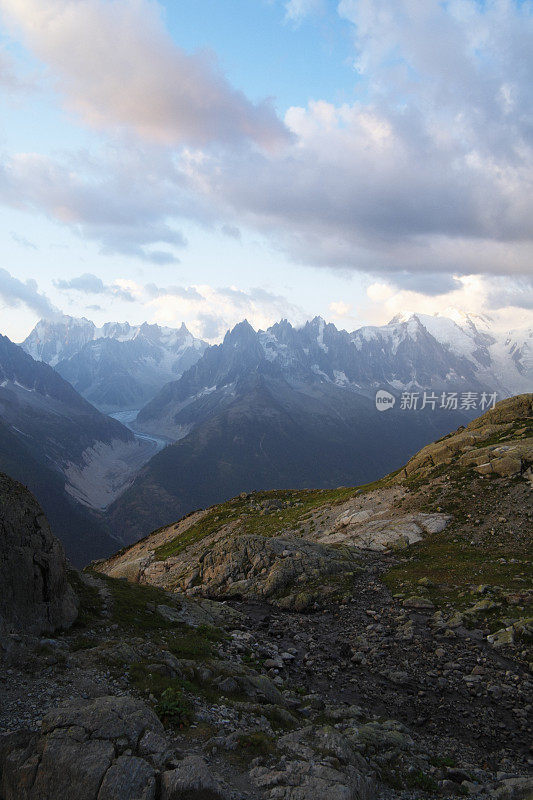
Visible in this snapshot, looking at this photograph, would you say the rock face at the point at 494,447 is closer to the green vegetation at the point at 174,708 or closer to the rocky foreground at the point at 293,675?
the rocky foreground at the point at 293,675

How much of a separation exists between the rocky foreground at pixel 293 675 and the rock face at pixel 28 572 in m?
0.19

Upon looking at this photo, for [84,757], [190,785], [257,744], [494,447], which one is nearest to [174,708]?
[257,744]

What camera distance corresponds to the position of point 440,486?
50.5 m

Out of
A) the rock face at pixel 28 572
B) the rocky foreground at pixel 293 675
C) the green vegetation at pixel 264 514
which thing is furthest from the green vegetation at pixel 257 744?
the green vegetation at pixel 264 514

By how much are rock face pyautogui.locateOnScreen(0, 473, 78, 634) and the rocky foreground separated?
0.62 ft

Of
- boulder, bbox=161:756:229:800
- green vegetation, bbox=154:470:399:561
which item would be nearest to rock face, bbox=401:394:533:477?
green vegetation, bbox=154:470:399:561

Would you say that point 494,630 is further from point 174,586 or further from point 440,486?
point 174,586

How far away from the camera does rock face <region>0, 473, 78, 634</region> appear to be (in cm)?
1777

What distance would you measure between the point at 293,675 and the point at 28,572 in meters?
14.6

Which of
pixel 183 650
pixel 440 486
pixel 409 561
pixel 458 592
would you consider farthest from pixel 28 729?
pixel 440 486

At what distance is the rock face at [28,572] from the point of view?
1777cm

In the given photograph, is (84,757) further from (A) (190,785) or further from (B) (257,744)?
(B) (257,744)

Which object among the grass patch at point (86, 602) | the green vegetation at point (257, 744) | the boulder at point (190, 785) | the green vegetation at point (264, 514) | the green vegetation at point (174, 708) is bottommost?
the green vegetation at point (264, 514)

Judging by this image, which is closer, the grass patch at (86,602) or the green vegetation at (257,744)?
the green vegetation at (257,744)
